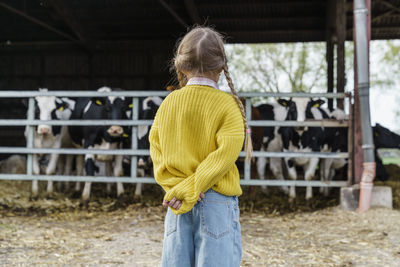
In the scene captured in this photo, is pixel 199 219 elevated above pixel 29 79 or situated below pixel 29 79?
below

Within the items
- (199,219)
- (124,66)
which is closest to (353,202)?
(199,219)

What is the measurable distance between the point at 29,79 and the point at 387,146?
405 inches

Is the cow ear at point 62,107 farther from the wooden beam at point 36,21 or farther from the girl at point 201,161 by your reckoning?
the girl at point 201,161

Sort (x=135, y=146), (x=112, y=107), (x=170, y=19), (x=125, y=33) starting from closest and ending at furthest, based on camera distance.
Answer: (x=135, y=146), (x=112, y=107), (x=170, y=19), (x=125, y=33)

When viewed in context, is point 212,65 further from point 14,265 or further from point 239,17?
point 239,17

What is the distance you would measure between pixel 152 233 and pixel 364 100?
3097mm

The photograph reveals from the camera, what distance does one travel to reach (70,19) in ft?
34.6

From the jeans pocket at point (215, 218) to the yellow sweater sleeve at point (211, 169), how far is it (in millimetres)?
75

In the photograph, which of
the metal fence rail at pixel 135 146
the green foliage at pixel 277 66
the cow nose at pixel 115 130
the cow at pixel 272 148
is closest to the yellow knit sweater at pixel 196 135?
the metal fence rail at pixel 135 146

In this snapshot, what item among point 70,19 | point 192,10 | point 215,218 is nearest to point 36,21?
point 70,19

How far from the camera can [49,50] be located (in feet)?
44.1

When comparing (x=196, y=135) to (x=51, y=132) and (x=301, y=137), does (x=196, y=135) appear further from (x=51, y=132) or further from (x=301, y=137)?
(x=51, y=132)

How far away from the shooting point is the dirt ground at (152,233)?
12.6 feet

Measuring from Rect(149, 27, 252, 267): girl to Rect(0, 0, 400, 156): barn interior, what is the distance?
7.29 m
